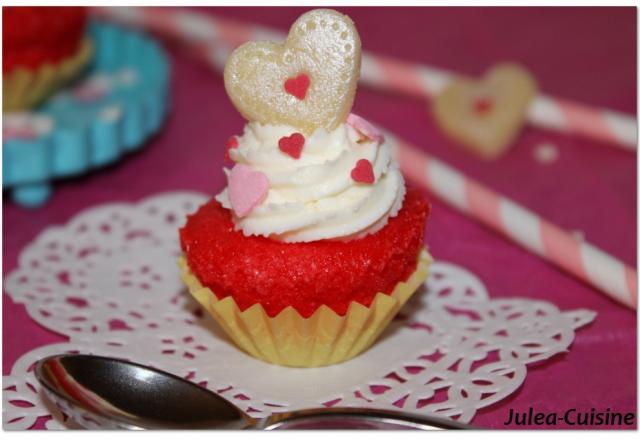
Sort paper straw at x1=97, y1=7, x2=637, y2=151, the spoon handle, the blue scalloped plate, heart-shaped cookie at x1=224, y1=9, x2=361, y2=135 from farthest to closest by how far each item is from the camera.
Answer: paper straw at x1=97, y1=7, x2=637, y2=151 → the blue scalloped plate → heart-shaped cookie at x1=224, y1=9, x2=361, y2=135 → the spoon handle

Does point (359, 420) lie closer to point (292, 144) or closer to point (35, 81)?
point (292, 144)

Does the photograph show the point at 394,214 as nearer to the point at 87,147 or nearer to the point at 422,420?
the point at 422,420

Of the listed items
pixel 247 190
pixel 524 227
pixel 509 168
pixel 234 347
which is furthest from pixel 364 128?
pixel 509 168

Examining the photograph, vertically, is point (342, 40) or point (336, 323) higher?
point (342, 40)

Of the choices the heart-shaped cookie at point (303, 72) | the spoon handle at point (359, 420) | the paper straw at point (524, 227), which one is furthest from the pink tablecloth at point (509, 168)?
the heart-shaped cookie at point (303, 72)

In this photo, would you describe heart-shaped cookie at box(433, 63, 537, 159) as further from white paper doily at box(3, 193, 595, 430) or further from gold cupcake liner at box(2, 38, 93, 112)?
gold cupcake liner at box(2, 38, 93, 112)

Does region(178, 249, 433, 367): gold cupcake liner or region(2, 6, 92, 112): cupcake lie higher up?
region(2, 6, 92, 112): cupcake

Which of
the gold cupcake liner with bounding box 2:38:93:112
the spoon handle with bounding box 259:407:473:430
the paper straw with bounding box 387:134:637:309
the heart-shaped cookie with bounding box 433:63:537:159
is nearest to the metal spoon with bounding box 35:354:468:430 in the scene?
the spoon handle with bounding box 259:407:473:430

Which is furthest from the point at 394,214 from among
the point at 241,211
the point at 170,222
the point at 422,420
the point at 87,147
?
the point at 87,147
